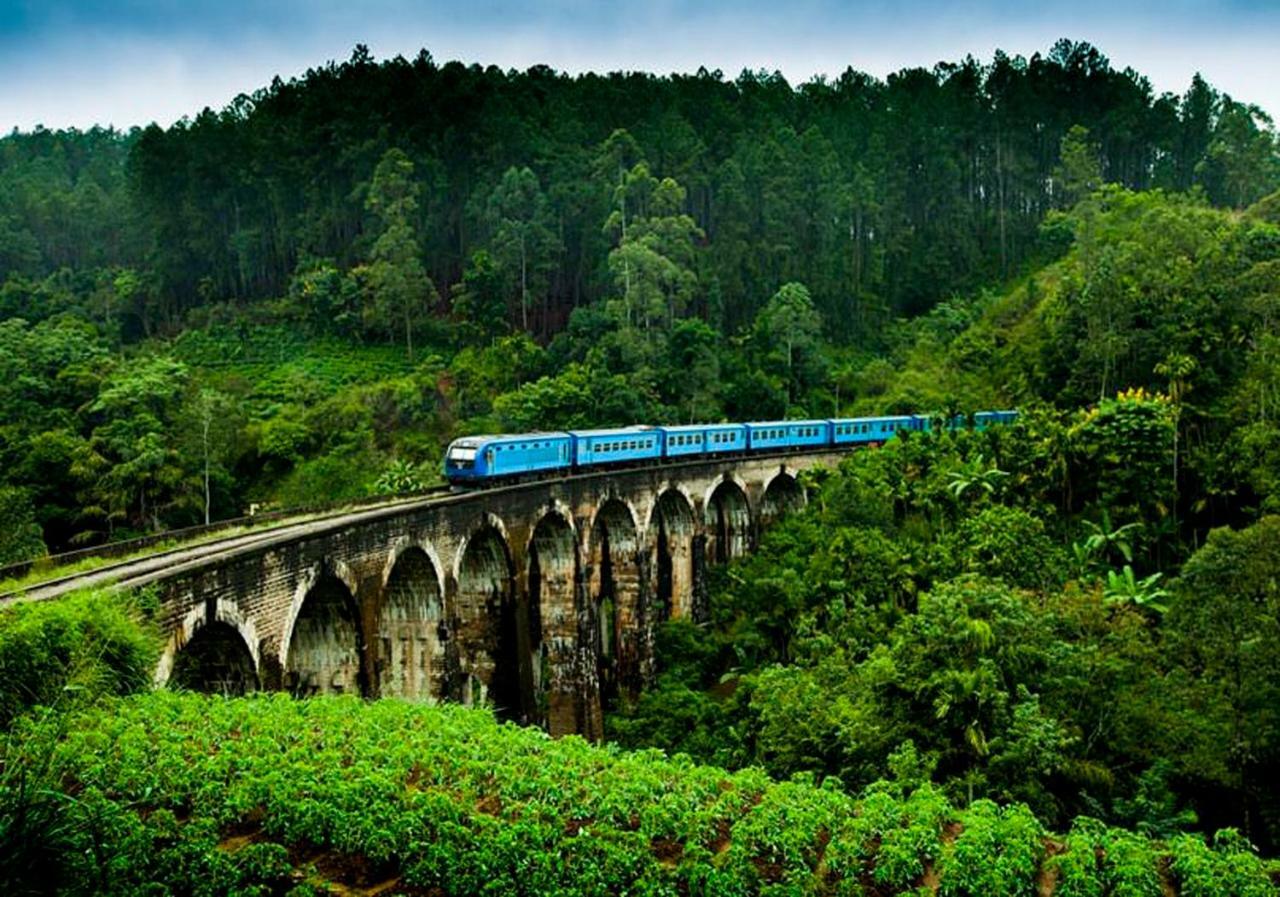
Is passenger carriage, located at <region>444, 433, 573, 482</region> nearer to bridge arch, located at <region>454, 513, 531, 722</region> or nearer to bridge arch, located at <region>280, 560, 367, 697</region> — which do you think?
bridge arch, located at <region>454, 513, 531, 722</region>

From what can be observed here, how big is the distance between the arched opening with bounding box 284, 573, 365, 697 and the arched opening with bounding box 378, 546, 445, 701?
2.30 m

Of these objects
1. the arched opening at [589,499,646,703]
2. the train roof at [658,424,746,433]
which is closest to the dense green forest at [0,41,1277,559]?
the train roof at [658,424,746,433]

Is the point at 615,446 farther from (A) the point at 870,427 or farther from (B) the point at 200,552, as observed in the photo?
(A) the point at 870,427

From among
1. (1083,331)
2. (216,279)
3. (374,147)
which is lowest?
(1083,331)

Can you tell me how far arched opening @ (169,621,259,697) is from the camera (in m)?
13.6

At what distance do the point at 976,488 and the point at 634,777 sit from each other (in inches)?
926

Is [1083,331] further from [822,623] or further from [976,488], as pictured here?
[822,623]

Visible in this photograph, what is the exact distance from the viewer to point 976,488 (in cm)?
3016

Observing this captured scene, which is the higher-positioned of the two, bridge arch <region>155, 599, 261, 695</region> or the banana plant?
bridge arch <region>155, 599, 261, 695</region>

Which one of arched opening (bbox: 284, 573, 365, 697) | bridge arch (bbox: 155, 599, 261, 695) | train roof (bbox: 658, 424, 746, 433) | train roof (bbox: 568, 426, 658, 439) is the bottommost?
arched opening (bbox: 284, 573, 365, 697)

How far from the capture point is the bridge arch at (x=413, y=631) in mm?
19422

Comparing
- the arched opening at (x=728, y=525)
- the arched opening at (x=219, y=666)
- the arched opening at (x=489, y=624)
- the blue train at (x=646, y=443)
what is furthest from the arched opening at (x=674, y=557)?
the arched opening at (x=219, y=666)

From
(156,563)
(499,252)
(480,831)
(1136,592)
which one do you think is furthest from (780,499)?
(480,831)

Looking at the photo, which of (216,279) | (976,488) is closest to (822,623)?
(976,488)
